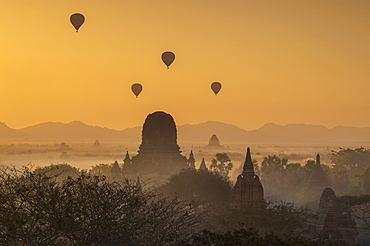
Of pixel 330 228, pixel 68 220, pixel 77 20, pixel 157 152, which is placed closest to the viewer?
pixel 68 220

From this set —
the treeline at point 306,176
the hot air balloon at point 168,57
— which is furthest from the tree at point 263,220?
the treeline at point 306,176

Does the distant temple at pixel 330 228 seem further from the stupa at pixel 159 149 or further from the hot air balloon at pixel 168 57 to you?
the stupa at pixel 159 149

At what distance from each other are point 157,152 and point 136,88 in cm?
1629

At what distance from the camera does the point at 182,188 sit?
209 ft

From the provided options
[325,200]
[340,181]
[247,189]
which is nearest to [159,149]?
[340,181]

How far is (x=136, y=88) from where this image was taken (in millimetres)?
72750

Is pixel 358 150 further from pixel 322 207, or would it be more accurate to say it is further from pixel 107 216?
pixel 107 216

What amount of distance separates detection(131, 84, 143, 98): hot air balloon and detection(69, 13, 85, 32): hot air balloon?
20365mm

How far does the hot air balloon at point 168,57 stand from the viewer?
65.0m

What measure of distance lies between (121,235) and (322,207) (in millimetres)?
35156

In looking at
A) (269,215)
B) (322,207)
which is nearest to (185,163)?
(322,207)

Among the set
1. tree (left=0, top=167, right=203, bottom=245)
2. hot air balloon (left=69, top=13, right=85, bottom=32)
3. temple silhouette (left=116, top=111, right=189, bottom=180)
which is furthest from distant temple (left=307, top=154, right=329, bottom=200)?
tree (left=0, top=167, right=203, bottom=245)

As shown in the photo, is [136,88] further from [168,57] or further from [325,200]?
[325,200]

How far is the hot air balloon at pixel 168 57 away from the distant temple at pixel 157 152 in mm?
23430
